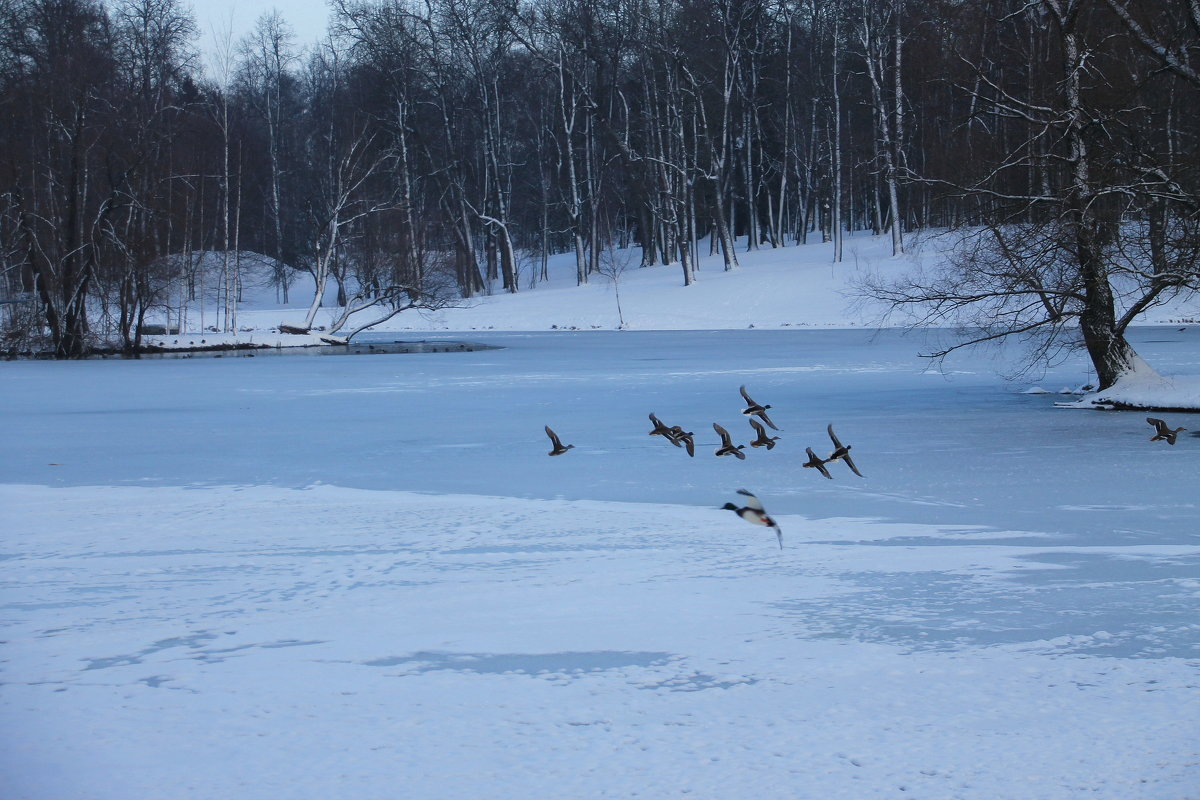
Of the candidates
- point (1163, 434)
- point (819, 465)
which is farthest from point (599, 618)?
point (1163, 434)

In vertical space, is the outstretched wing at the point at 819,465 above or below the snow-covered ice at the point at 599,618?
above

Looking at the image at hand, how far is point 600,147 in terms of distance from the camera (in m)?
54.5

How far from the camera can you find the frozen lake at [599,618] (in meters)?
4.56

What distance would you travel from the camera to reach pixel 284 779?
443cm

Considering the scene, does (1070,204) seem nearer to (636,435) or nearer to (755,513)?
(636,435)

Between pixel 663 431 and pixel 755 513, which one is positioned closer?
pixel 755 513

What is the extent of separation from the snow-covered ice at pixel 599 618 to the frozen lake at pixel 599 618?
0.08ft

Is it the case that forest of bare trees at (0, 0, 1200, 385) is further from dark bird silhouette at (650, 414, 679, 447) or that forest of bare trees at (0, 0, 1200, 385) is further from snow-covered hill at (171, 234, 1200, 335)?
dark bird silhouette at (650, 414, 679, 447)

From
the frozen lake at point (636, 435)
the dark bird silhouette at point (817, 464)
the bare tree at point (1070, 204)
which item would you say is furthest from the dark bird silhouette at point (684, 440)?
the bare tree at point (1070, 204)

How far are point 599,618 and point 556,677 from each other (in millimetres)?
979

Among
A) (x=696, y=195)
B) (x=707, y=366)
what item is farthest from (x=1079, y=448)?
(x=696, y=195)

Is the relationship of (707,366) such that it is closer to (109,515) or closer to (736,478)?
(736,478)

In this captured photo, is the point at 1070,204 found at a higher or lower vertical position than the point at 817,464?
higher

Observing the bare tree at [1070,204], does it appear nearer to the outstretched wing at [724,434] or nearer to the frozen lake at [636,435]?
the frozen lake at [636,435]
